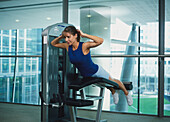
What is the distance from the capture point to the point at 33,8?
5.21 m

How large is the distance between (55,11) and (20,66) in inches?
60.0

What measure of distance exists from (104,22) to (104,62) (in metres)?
0.76

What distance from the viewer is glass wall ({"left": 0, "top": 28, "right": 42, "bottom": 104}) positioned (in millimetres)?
5234

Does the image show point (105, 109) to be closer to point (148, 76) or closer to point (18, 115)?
point (148, 76)

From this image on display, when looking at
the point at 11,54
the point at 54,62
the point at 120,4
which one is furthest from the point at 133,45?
the point at 11,54

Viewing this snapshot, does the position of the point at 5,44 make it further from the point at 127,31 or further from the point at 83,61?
the point at 83,61

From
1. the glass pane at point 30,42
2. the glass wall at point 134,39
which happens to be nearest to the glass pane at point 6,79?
the glass pane at point 30,42

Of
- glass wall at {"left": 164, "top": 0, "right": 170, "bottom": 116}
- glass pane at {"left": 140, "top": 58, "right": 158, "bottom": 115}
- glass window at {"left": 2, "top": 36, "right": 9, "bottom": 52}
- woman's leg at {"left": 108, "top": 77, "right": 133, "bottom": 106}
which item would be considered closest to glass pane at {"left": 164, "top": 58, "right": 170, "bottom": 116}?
glass wall at {"left": 164, "top": 0, "right": 170, "bottom": 116}

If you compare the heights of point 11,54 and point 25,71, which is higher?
point 11,54

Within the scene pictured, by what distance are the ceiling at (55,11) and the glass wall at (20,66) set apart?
0.21 m

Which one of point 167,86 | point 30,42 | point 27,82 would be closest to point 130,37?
point 167,86

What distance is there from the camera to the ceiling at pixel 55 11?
13.8ft

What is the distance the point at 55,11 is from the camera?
5.00 meters

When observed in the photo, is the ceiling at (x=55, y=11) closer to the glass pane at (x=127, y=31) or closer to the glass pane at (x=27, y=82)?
the glass pane at (x=127, y=31)
